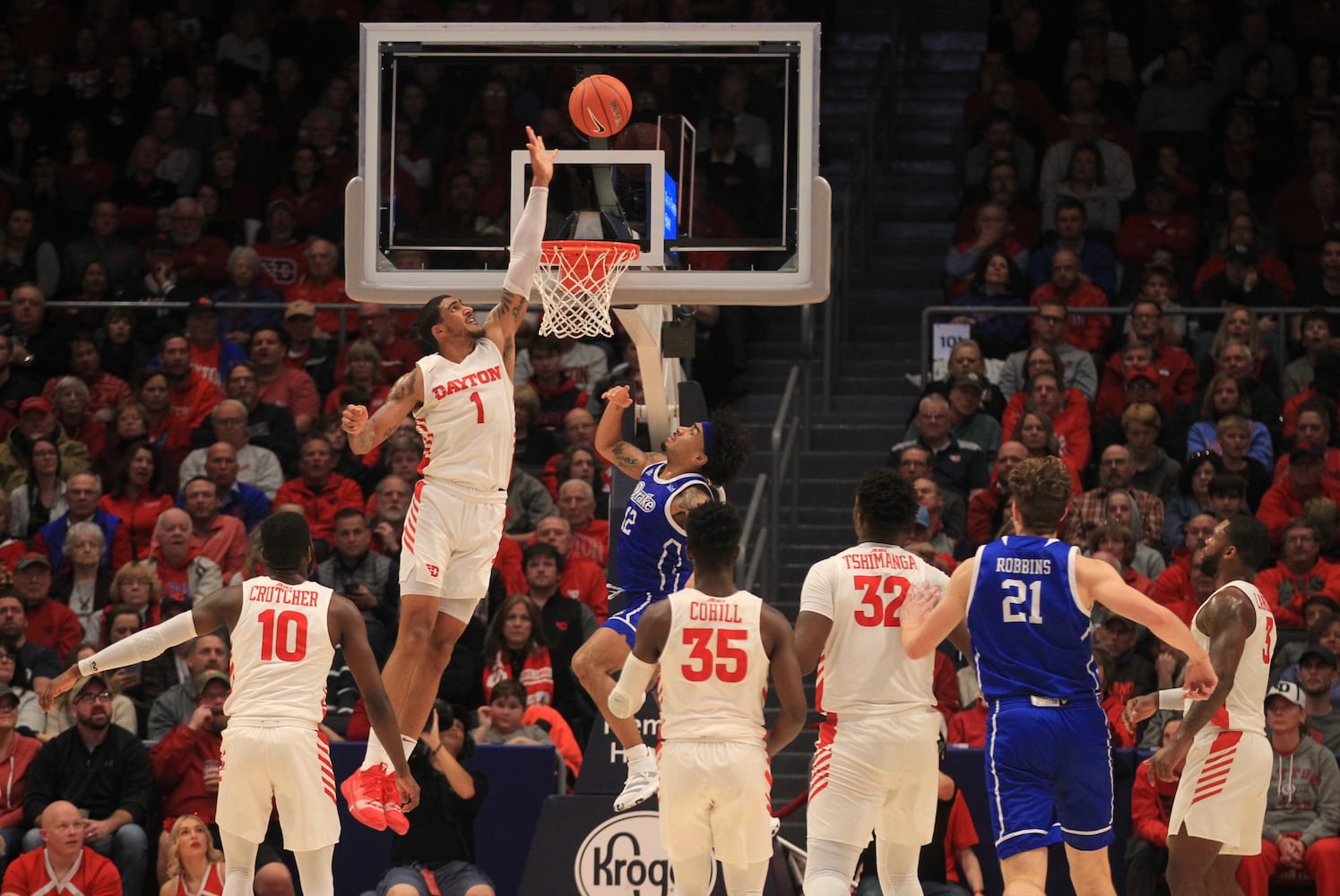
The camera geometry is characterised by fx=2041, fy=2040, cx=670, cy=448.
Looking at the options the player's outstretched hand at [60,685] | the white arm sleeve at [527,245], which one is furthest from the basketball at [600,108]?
the player's outstretched hand at [60,685]

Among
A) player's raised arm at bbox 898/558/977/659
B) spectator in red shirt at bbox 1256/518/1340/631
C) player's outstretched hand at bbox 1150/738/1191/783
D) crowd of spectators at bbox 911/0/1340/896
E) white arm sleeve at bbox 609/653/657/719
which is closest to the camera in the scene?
player's raised arm at bbox 898/558/977/659

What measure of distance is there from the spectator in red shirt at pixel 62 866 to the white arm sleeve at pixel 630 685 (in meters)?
4.74

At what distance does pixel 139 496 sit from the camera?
15.0 metres

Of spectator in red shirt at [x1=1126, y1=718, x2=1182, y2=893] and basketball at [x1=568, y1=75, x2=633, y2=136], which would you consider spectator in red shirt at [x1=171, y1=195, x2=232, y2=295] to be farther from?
spectator in red shirt at [x1=1126, y1=718, x2=1182, y2=893]

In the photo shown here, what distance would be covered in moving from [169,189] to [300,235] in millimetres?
1484

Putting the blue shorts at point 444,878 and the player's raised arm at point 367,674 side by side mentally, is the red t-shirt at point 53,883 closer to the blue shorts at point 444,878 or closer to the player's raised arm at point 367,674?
the blue shorts at point 444,878

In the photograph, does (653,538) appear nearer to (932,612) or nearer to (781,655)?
(781,655)

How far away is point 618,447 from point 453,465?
1365 mm

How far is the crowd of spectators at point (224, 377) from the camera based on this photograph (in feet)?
41.2

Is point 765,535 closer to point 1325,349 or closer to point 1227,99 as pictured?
point 1325,349

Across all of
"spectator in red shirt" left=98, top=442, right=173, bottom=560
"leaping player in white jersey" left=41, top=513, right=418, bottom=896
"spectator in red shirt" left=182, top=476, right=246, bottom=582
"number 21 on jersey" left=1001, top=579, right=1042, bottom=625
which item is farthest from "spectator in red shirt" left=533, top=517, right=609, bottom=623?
"number 21 on jersey" left=1001, top=579, right=1042, bottom=625

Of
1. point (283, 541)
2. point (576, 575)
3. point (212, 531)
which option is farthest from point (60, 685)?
point (212, 531)

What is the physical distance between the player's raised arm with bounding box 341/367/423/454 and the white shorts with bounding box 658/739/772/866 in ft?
Result: 6.95

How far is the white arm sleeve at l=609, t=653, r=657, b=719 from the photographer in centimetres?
842
